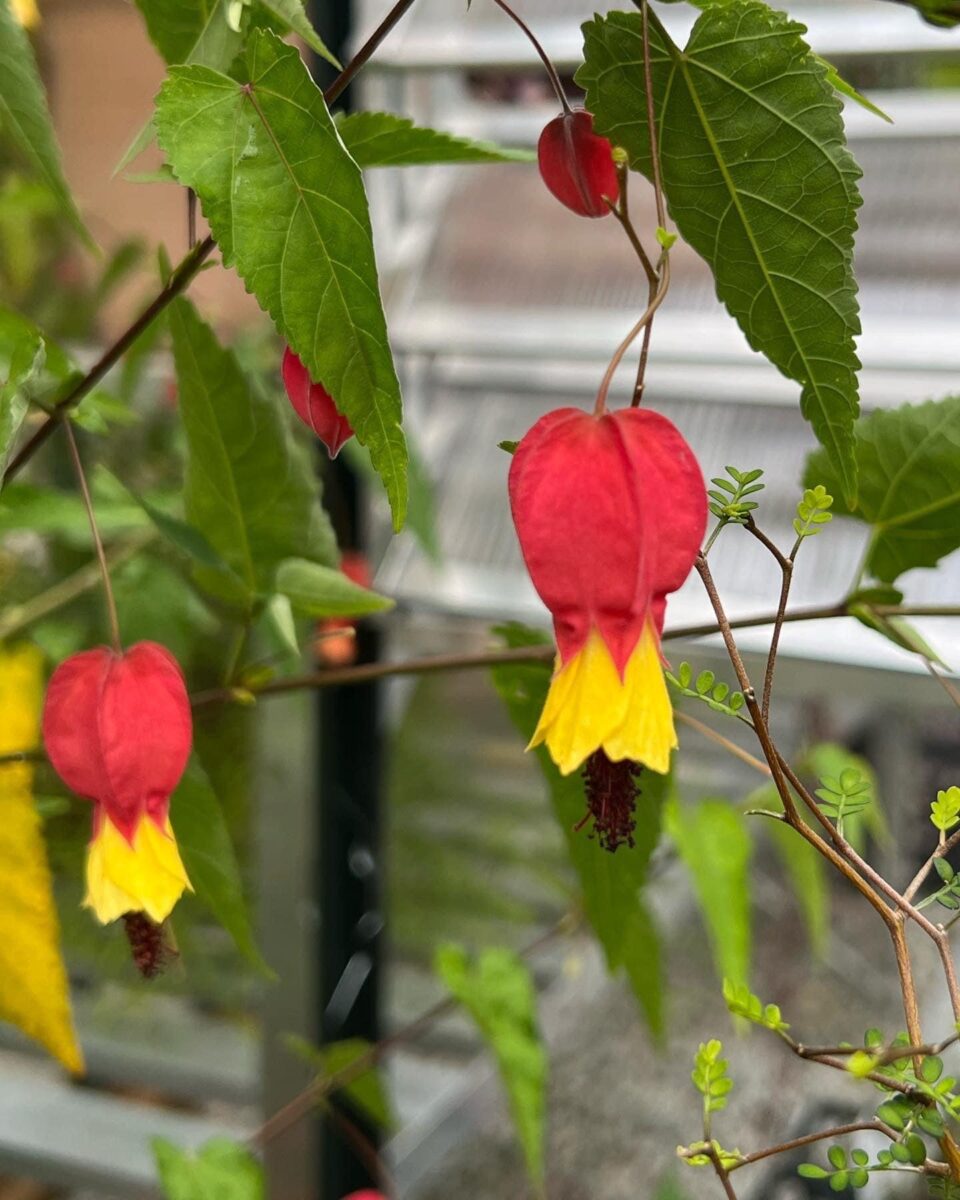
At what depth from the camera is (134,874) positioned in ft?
0.73

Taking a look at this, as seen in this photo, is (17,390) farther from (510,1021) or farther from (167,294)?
(510,1021)

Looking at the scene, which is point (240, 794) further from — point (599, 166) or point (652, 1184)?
point (599, 166)

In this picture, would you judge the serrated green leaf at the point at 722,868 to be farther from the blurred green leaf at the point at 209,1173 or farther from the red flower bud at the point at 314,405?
the red flower bud at the point at 314,405

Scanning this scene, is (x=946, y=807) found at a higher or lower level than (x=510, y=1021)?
higher

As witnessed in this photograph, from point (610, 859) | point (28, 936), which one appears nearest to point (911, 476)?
point (610, 859)

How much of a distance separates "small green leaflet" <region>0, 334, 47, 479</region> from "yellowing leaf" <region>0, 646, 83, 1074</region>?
0.41ft

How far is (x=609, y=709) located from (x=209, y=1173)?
275 mm

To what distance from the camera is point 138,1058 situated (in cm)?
74

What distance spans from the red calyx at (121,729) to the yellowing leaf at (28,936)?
81 mm

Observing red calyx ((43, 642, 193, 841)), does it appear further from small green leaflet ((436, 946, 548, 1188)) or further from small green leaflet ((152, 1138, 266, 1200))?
small green leaflet ((436, 946, 548, 1188))

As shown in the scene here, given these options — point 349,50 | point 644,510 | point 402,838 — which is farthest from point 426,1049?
point 644,510

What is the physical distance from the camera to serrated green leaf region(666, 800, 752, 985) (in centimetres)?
49

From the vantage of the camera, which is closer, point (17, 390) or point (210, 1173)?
point (17, 390)

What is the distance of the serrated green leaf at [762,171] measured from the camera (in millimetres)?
187
